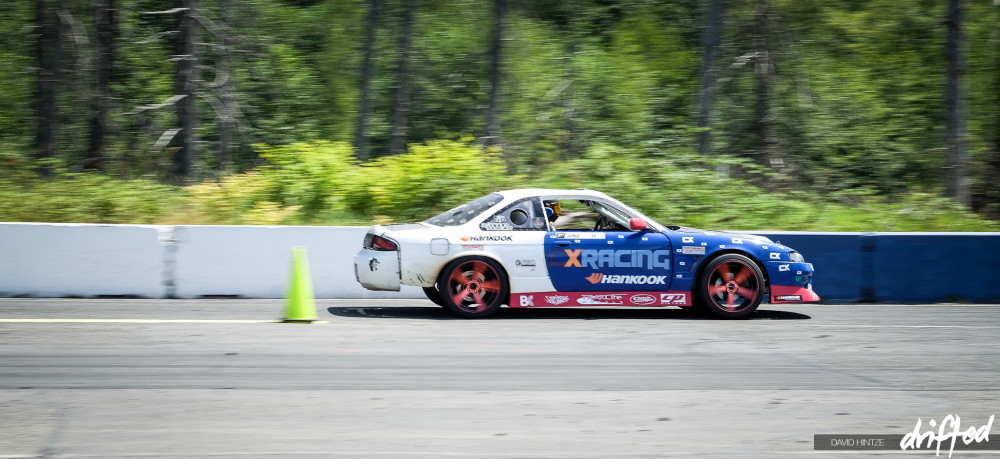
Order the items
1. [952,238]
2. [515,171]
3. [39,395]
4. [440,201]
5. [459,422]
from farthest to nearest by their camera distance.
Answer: [515,171], [440,201], [952,238], [39,395], [459,422]

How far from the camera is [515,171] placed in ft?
65.8

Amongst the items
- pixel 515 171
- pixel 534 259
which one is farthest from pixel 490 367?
pixel 515 171

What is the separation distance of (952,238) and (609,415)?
8486 mm

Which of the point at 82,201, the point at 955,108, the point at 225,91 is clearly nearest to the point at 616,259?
the point at 82,201

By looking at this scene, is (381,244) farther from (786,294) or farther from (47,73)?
(47,73)

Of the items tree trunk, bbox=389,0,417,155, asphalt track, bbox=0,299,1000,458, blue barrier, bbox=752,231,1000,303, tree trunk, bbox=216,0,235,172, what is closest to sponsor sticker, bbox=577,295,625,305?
asphalt track, bbox=0,299,1000,458

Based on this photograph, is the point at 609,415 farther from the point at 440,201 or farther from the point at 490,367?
the point at 440,201

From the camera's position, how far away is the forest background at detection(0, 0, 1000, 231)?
→ 20312 mm

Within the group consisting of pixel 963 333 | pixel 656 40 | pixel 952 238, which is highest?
pixel 656 40

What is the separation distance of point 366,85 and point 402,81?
1963 mm

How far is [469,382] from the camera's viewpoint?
709 cm

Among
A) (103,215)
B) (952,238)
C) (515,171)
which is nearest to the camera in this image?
Result: (952,238)

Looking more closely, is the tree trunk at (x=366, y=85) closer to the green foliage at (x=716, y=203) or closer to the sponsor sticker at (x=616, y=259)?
the green foliage at (x=716, y=203)

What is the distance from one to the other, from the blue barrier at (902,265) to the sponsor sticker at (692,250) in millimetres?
2361
